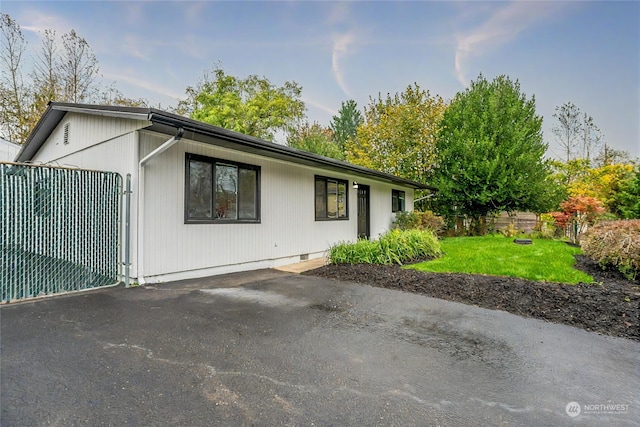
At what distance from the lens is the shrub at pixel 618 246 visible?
17.9 ft

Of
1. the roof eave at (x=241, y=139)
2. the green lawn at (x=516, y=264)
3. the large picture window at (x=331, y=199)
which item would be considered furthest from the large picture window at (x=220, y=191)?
the green lawn at (x=516, y=264)

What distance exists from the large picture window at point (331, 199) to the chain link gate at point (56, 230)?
5.19 m

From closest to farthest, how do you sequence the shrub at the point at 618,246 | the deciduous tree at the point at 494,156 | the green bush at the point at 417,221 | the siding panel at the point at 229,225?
the siding panel at the point at 229,225
the shrub at the point at 618,246
the green bush at the point at 417,221
the deciduous tree at the point at 494,156

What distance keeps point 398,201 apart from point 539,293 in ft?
30.5

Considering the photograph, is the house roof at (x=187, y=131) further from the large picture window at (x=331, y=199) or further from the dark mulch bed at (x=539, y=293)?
the dark mulch bed at (x=539, y=293)

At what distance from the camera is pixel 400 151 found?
17.4 metres

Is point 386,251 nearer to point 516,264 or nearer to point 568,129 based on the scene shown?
point 516,264

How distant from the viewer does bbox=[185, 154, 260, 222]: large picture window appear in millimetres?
5711

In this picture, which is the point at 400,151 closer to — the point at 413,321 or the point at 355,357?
the point at 413,321

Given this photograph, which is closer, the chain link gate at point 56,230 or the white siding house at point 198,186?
the chain link gate at point 56,230

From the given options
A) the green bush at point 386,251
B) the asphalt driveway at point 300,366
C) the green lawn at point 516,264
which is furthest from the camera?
the green bush at point 386,251

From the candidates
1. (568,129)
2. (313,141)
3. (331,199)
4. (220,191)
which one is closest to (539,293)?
(220,191)

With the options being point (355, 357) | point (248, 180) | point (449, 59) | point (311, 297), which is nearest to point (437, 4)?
point (449, 59)

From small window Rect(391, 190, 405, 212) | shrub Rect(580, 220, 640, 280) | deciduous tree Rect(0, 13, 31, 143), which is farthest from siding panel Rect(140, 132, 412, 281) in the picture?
deciduous tree Rect(0, 13, 31, 143)
